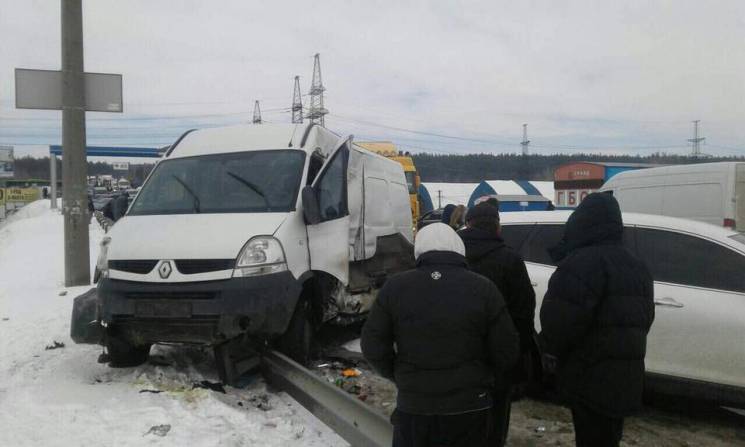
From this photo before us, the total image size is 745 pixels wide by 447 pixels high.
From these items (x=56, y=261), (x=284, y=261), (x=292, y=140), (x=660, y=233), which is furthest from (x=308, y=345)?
(x=56, y=261)

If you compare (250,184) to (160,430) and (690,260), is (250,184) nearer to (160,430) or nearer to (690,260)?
A: (160,430)

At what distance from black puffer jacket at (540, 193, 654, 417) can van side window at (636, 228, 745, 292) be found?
2213 mm

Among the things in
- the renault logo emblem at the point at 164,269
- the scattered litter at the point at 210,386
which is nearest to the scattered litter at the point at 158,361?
the scattered litter at the point at 210,386

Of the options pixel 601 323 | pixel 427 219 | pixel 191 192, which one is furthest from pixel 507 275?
pixel 427 219

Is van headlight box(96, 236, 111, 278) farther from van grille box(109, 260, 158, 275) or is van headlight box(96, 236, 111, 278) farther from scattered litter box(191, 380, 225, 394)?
scattered litter box(191, 380, 225, 394)

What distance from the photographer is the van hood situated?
17.9 ft

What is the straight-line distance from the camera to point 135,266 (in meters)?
5.61

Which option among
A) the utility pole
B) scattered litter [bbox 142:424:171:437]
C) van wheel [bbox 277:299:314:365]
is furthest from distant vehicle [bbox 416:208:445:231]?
the utility pole

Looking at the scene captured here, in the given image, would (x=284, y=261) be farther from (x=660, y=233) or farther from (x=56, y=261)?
(x=56, y=261)

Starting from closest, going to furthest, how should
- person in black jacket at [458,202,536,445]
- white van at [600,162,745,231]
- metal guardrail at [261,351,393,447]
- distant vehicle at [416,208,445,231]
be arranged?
person in black jacket at [458,202,536,445]
metal guardrail at [261,351,393,447]
white van at [600,162,745,231]
distant vehicle at [416,208,445,231]

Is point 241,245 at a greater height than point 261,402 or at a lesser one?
greater

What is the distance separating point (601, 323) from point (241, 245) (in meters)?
3.32

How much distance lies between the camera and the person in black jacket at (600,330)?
304 centimetres

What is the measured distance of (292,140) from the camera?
22.2 ft
